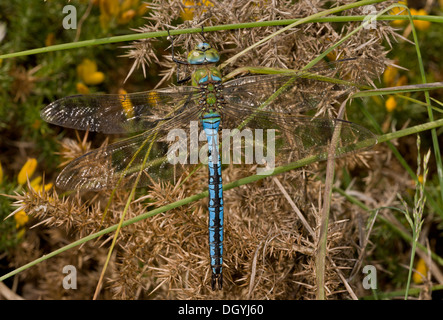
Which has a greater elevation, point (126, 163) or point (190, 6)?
point (190, 6)

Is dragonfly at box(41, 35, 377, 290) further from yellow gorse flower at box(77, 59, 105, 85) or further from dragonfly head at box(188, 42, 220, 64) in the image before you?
yellow gorse flower at box(77, 59, 105, 85)

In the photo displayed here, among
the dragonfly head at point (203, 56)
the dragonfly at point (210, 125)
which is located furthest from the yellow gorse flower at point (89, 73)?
the dragonfly head at point (203, 56)

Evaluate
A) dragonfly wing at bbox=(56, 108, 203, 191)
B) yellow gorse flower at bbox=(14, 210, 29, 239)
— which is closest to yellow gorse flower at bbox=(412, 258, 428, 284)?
dragonfly wing at bbox=(56, 108, 203, 191)

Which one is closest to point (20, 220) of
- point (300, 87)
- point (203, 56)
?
point (203, 56)

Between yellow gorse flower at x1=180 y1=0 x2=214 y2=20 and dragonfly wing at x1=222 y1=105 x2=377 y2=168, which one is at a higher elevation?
yellow gorse flower at x1=180 y1=0 x2=214 y2=20

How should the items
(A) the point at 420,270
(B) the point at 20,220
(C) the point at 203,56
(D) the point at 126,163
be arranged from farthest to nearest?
(A) the point at 420,270 → (B) the point at 20,220 → (D) the point at 126,163 → (C) the point at 203,56

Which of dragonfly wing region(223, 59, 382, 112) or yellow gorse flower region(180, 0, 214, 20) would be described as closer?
dragonfly wing region(223, 59, 382, 112)

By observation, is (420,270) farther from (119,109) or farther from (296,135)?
(119,109)
